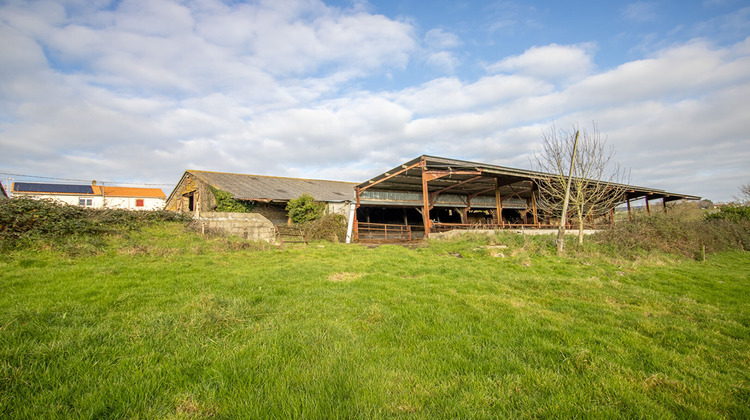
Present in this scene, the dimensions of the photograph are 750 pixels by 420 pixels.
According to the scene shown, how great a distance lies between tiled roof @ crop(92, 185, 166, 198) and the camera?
4244 cm

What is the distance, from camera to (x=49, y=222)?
827 cm

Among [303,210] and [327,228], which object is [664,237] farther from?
[303,210]

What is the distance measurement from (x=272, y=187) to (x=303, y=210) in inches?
205

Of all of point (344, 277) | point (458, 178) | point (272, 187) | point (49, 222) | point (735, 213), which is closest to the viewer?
point (344, 277)

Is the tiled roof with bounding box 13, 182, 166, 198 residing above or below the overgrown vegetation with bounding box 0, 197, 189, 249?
above

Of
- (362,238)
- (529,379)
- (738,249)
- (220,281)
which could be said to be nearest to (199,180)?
(362,238)

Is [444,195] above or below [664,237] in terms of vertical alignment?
above

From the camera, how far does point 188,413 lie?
1973 mm

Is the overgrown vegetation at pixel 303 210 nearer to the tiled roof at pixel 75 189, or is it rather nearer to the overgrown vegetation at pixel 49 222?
the overgrown vegetation at pixel 49 222

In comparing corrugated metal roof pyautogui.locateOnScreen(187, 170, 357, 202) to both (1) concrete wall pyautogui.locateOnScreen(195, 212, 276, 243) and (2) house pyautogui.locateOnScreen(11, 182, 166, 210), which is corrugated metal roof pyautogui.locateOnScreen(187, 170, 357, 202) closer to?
(1) concrete wall pyautogui.locateOnScreen(195, 212, 276, 243)

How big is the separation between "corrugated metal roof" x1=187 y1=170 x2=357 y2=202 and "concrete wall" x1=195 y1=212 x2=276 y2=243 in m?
5.94

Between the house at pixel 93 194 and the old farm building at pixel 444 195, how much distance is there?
30901 millimetres

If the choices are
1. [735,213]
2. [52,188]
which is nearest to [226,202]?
[735,213]

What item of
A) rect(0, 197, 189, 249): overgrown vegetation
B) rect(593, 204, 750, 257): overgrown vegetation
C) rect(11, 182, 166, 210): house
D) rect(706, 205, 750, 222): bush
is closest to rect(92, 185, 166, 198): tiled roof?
rect(11, 182, 166, 210): house
